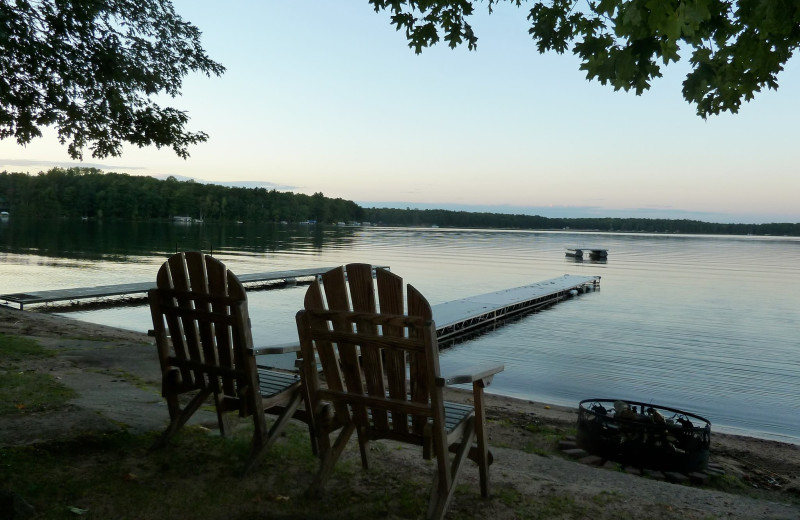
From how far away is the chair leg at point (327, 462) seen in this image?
10.6ft

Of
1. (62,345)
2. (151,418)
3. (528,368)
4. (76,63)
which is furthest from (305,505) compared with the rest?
(528,368)

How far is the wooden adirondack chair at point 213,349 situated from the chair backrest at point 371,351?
1.34 feet

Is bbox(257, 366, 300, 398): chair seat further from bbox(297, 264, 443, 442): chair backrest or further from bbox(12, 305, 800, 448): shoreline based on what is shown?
bbox(12, 305, 800, 448): shoreline

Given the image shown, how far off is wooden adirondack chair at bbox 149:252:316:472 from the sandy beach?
63 cm

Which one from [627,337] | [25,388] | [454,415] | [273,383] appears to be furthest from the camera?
[627,337]

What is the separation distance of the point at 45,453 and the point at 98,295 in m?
16.4

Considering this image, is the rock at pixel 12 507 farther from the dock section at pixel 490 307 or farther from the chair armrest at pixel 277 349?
the dock section at pixel 490 307

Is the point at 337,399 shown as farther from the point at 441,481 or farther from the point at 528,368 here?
the point at 528,368

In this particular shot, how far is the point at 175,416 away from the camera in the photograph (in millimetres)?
3908

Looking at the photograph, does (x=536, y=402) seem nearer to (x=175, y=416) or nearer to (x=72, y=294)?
(x=175, y=416)

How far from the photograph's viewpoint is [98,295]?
60.0 feet

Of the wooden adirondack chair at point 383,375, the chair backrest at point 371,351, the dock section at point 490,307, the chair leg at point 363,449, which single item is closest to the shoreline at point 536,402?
the chair leg at point 363,449

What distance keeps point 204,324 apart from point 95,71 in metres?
6.52

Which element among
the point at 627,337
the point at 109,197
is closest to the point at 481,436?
the point at 627,337
